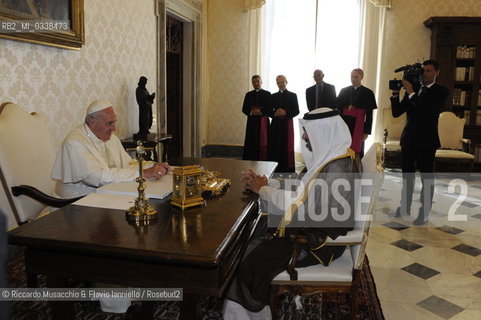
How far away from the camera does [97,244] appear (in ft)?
5.10

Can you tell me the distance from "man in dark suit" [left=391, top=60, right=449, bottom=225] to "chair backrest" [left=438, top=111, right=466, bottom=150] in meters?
2.75

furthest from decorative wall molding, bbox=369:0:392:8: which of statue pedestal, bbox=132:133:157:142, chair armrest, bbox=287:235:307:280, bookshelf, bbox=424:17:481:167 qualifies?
chair armrest, bbox=287:235:307:280

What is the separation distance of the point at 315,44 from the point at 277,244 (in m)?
6.30

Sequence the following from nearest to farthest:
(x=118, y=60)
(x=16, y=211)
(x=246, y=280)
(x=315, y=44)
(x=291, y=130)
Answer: (x=246, y=280), (x=16, y=211), (x=118, y=60), (x=291, y=130), (x=315, y=44)

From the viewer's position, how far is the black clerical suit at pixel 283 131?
692 cm

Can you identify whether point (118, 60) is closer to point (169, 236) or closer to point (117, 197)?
point (117, 197)

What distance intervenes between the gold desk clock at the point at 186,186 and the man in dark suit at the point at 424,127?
299 cm

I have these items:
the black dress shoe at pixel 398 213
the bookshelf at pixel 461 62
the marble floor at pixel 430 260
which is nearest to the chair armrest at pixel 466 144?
the bookshelf at pixel 461 62

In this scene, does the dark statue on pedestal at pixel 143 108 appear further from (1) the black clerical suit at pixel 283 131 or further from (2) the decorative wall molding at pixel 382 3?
(2) the decorative wall molding at pixel 382 3

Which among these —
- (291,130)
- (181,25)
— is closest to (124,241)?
(291,130)

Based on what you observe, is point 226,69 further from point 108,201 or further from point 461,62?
point 108,201

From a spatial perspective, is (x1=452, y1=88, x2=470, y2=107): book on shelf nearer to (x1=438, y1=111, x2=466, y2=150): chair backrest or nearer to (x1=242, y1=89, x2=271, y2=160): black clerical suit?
(x1=438, y1=111, x2=466, y2=150): chair backrest

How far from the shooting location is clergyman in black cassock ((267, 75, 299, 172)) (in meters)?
6.91

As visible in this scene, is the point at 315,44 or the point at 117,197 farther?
the point at 315,44
